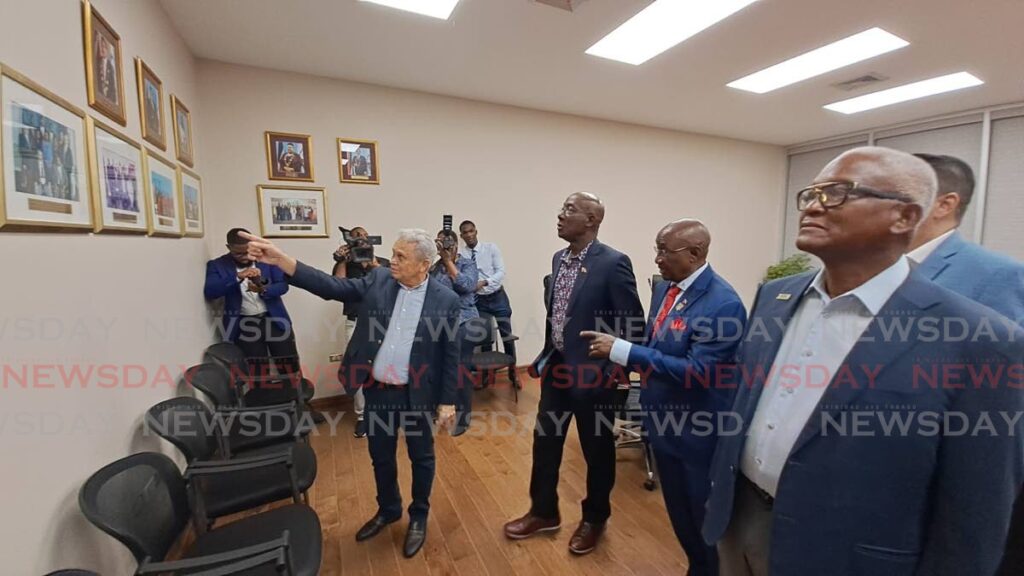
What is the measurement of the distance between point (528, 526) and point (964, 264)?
6.82ft

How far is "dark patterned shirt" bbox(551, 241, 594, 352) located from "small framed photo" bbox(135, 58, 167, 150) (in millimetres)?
2147

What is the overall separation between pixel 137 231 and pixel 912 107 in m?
6.87

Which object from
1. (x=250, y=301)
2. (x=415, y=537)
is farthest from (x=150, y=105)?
(x=415, y=537)

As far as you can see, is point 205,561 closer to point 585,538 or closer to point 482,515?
point 482,515

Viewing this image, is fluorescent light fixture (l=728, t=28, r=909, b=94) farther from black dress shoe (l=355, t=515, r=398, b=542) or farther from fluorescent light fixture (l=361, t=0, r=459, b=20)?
black dress shoe (l=355, t=515, r=398, b=542)

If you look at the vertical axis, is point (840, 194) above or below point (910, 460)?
above

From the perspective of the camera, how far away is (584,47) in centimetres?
313

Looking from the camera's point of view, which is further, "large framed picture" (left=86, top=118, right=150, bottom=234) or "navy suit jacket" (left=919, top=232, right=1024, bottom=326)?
"large framed picture" (left=86, top=118, right=150, bottom=234)

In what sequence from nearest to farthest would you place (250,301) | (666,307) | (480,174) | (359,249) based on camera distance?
(666,307) → (250,301) → (359,249) → (480,174)

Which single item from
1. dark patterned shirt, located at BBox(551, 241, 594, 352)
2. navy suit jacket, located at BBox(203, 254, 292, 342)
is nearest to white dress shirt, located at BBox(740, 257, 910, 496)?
dark patterned shirt, located at BBox(551, 241, 594, 352)

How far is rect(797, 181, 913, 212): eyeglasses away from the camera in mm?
884

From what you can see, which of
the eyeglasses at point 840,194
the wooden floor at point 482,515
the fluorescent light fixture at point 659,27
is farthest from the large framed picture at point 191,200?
the eyeglasses at point 840,194

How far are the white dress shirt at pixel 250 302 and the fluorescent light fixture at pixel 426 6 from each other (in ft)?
6.60

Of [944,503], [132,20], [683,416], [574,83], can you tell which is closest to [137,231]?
[132,20]
